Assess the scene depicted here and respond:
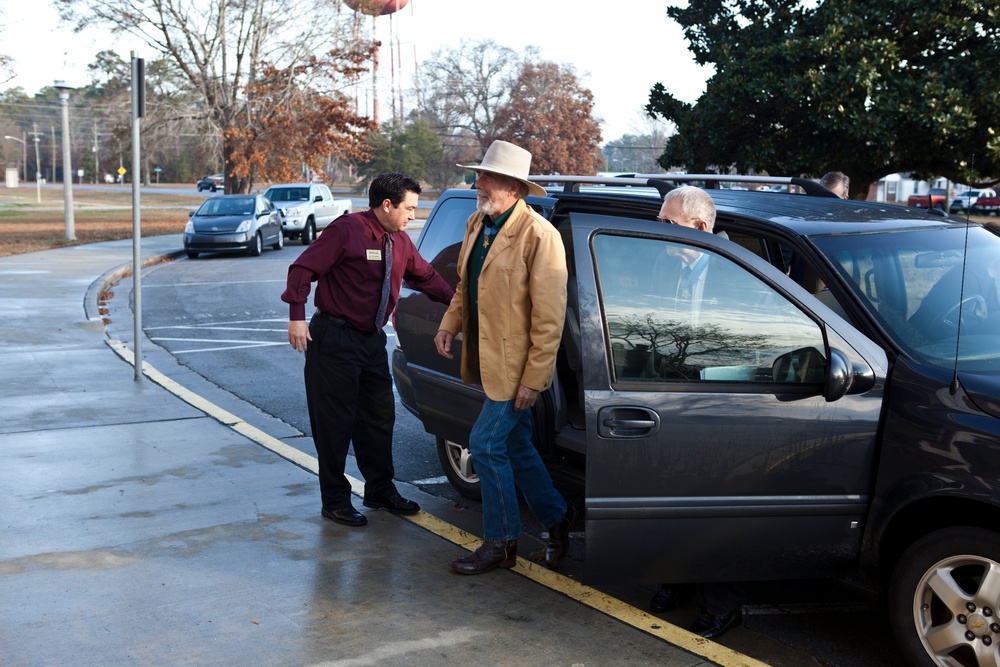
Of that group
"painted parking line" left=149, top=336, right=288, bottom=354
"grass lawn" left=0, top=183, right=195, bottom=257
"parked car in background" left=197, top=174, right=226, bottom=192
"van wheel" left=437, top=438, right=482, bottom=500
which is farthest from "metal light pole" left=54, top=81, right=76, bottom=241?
"parked car in background" left=197, top=174, right=226, bottom=192

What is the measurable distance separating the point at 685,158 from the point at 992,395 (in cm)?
1393

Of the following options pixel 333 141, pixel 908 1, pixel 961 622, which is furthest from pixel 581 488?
pixel 333 141

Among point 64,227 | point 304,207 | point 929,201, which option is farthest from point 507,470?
point 64,227

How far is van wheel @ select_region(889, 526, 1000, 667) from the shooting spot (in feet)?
11.0

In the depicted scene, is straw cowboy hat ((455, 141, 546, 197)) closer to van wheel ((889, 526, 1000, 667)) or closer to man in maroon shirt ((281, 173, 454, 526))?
man in maroon shirt ((281, 173, 454, 526))

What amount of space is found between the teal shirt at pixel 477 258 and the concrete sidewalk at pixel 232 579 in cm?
119

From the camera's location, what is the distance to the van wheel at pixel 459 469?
5763 millimetres

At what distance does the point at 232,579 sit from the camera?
14.7ft

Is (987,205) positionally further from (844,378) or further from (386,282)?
(844,378)

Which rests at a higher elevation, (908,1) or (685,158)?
(908,1)

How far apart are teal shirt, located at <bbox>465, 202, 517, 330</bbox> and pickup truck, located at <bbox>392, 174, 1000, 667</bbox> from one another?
1.51 ft

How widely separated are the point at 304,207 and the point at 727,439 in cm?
2661

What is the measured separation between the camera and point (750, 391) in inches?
150

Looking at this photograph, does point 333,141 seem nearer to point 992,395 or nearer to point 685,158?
point 685,158
